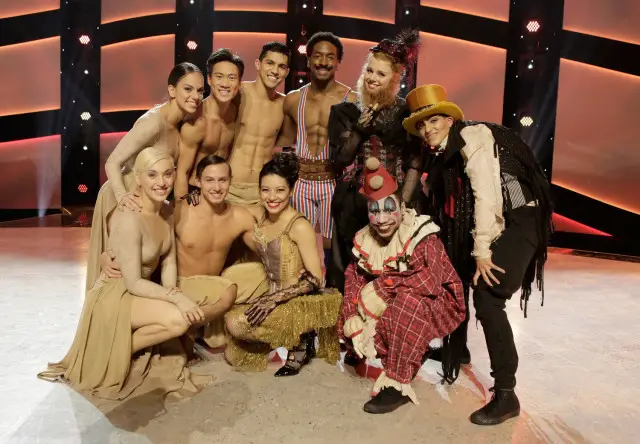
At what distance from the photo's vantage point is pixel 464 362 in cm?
372

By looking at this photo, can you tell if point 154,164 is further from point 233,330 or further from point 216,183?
point 233,330

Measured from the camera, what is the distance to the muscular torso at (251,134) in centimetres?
407

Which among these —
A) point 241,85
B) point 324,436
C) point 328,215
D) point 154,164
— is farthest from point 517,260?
point 241,85

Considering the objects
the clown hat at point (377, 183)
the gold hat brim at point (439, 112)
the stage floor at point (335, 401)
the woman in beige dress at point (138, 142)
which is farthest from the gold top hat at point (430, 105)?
the stage floor at point (335, 401)

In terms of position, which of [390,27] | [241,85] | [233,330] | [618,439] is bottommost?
[618,439]

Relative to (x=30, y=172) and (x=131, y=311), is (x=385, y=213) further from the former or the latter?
(x=30, y=172)

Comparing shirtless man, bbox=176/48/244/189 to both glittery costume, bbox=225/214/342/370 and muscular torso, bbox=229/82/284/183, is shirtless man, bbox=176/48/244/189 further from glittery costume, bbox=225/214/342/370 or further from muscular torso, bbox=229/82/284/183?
glittery costume, bbox=225/214/342/370

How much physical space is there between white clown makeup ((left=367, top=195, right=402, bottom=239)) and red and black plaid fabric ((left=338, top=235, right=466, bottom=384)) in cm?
17

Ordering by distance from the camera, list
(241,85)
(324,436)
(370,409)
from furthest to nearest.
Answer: (241,85) < (370,409) < (324,436)

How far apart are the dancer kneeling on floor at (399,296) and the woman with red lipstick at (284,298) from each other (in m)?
0.25

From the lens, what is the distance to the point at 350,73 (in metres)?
9.11

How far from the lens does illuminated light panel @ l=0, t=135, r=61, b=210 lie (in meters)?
9.27

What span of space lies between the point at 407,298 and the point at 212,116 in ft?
5.62

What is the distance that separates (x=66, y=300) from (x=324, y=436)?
113 inches
